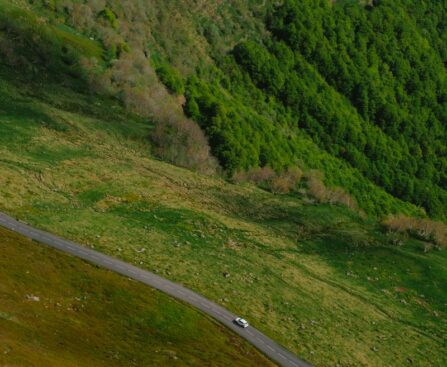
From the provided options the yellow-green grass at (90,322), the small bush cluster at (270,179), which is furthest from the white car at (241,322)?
the small bush cluster at (270,179)

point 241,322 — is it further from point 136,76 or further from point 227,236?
point 136,76

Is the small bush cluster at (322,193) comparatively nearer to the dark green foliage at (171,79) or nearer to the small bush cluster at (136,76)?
the small bush cluster at (136,76)

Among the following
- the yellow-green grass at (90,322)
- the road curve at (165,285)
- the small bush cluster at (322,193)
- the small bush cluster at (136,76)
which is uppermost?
the small bush cluster at (136,76)

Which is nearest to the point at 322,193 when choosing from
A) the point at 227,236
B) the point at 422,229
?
the point at 422,229

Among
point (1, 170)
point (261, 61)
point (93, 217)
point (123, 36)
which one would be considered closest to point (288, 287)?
point (93, 217)

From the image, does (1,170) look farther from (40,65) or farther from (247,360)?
(247,360)

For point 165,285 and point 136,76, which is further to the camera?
→ point 136,76
